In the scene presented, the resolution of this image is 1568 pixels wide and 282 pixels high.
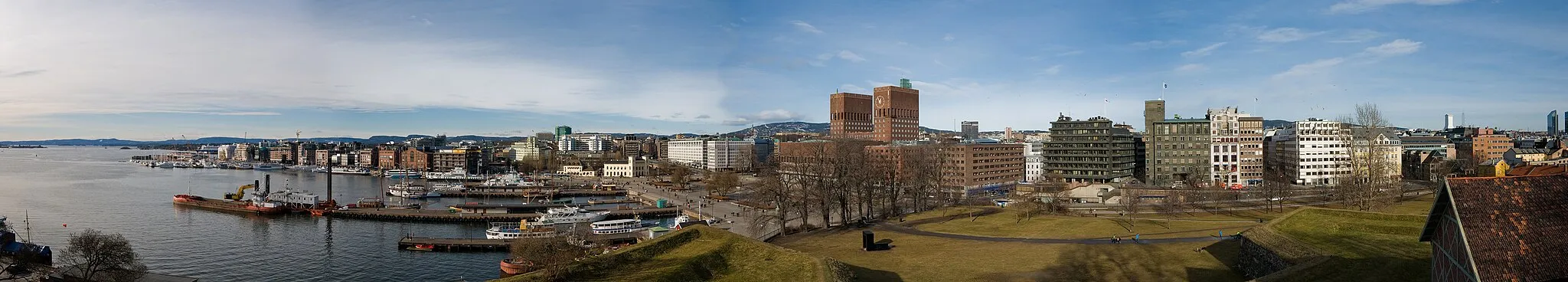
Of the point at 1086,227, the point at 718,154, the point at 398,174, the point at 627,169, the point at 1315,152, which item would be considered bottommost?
the point at 398,174

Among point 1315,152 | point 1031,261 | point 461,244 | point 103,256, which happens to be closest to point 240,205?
point 461,244

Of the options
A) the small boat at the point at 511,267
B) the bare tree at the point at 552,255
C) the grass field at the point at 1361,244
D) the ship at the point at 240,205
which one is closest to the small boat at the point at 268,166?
the ship at the point at 240,205

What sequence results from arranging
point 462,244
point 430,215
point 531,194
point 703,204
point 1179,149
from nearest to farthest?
1. point 462,244
2. point 430,215
3. point 703,204
4. point 1179,149
5. point 531,194

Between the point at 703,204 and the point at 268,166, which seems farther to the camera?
the point at 268,166

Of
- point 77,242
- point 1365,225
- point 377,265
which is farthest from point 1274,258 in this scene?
point 377,265

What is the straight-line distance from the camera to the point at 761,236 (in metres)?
42.1

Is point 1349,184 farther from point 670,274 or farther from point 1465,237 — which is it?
point 670,274

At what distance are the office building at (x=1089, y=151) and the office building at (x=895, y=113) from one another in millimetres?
53158

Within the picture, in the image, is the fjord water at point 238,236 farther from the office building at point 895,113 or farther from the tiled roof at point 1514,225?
the office building at point 895,113

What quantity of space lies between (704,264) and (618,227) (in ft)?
112

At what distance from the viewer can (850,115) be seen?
6216 inches

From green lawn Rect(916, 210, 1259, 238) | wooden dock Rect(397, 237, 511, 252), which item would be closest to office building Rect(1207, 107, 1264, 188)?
green lawn Rect(916, 210, 1259, 238)

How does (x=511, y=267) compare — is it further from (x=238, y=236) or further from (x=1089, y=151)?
(x=1089, y=151)

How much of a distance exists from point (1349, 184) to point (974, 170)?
50.6 m
